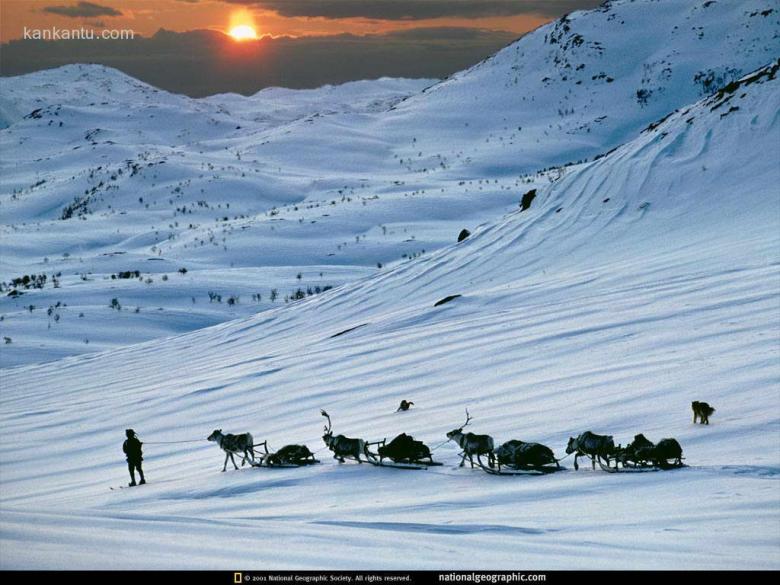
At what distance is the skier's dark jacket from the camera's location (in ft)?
27.1

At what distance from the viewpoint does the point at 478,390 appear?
10164mm

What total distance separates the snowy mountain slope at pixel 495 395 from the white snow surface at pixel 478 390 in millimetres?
39

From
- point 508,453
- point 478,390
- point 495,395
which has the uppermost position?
point 478,390

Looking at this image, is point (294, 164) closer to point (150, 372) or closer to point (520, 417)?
point (150, 372)

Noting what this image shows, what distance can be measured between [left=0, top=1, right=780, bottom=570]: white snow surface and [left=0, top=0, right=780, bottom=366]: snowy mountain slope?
0.57m

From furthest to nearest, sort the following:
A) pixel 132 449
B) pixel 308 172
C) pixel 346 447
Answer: pixel 308 172 → pixel 132 449 → pixel 346 447

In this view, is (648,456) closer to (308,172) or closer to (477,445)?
(477,445)

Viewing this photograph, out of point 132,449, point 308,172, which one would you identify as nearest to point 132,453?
point 132,449

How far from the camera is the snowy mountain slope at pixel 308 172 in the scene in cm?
2494

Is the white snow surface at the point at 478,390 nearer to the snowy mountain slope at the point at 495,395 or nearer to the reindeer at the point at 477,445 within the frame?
the snowy mountain slope at the point at 495,395

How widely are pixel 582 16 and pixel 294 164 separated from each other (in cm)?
3232

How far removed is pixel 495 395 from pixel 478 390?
0.44 meters

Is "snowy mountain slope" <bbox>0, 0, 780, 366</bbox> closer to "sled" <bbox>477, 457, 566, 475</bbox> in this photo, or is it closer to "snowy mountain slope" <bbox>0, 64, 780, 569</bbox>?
"snowy mountain slope" <bbox>0, 64, 780, 569</bbox>

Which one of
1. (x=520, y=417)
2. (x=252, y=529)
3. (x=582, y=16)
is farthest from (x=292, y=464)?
(x=582, y=16)
